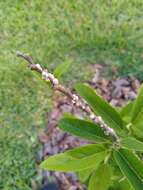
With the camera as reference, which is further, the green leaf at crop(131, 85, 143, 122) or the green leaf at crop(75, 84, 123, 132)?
the green leaf at crop(131, 85, 143, 122)

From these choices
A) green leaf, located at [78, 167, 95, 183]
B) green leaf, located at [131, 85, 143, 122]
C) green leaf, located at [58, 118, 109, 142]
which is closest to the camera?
green leaf, located at [58, 118, 109, 142]

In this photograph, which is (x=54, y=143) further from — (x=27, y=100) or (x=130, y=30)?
(x=130, y=30)

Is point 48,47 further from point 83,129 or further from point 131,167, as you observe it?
point 131,167

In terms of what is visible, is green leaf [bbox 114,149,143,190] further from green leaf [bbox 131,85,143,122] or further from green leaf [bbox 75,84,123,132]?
green leaf [bbox 131,85,143,122]

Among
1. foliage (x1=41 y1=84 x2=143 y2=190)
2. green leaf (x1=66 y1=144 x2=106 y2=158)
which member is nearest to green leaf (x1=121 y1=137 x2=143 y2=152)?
foliage (x1=41 y1=84 x2=143 y2=190)

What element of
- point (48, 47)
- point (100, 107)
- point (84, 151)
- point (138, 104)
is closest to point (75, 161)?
point (84, 151)

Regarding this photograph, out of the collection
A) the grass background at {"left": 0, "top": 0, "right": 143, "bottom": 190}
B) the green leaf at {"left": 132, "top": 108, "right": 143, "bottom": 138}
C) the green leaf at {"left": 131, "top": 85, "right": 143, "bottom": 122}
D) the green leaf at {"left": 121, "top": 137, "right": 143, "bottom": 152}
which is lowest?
the green leaf at {"left": 121, "top": 137, "right": 143, "bottom": 152}

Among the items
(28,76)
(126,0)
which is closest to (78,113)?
(28,76)

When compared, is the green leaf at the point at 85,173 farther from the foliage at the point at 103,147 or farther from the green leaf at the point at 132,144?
the green leaf at the point at 132,144
